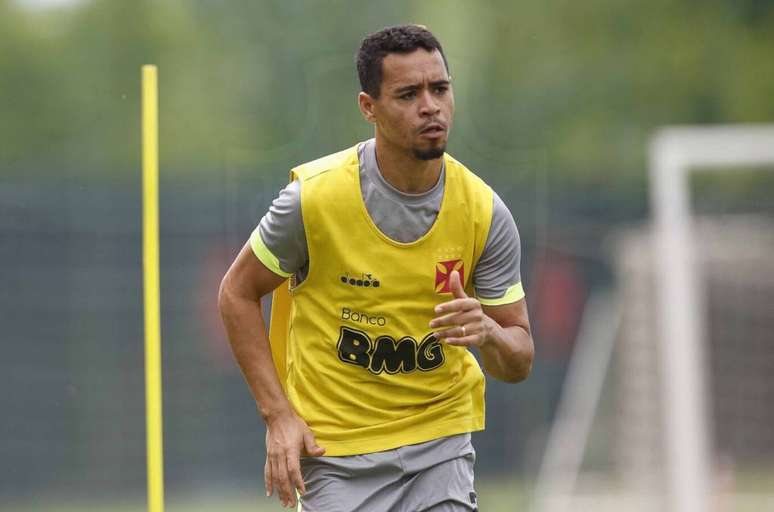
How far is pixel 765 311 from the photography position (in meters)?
10.0

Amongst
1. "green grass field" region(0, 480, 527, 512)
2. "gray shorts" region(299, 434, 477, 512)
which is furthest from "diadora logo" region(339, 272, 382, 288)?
"green grass field" region(0, 480, 527, 512)

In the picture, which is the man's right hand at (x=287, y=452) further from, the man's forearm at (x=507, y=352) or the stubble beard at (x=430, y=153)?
the stubble beard at (x=430, y=153)

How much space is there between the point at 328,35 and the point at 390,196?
302 inches

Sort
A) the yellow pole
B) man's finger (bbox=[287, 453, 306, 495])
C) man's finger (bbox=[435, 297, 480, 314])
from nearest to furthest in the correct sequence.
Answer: man's finger (bbox=[435, 297, 480, 314])
man's finger (bbox=[287, 453, 306, 495])
the yellow pole

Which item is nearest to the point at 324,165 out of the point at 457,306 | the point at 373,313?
the point at 373,313

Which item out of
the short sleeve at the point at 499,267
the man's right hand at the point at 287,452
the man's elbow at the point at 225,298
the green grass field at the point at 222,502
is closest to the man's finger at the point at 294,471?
the man's right hand at the point at 287,452

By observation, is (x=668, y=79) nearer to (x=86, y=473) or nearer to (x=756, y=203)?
(x=756, y=203)

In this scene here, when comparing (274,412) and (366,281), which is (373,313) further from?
(274,412)

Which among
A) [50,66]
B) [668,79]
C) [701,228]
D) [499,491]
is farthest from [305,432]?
[668,79]

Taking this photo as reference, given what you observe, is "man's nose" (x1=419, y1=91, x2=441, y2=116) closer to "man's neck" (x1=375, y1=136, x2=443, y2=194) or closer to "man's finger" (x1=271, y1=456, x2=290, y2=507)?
"man's neck" (x1=375, y1=136, x2=443, y2=194)

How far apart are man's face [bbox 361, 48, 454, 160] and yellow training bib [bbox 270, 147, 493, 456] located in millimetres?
172

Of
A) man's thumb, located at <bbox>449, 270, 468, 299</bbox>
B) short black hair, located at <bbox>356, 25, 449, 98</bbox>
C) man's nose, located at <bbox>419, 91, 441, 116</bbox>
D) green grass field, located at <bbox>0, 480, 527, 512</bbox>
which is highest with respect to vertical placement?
short black hair, located at <bbox>356, 25, 449, 98</bbox>

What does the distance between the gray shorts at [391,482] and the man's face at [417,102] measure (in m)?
0.91

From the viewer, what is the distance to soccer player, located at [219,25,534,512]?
4254 mm
